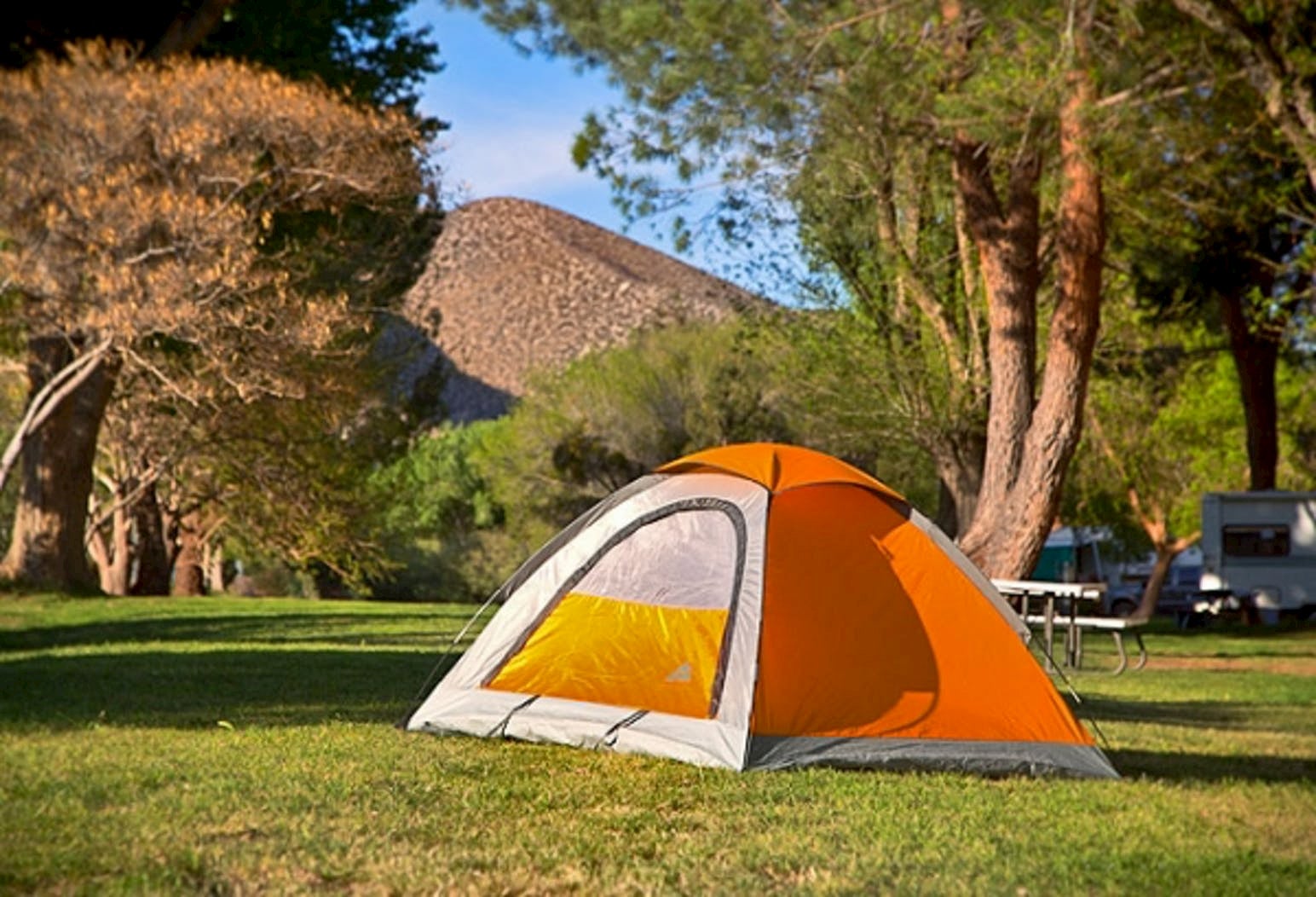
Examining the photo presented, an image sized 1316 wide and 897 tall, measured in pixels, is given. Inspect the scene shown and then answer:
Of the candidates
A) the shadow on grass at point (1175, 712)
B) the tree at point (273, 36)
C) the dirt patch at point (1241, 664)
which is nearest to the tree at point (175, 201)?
the tree at point (273, 36)

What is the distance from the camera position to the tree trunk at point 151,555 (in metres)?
33.4

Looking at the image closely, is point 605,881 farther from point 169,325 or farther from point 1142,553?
point 1142,553

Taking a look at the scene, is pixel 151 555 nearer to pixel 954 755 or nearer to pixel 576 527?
pixel 576 527

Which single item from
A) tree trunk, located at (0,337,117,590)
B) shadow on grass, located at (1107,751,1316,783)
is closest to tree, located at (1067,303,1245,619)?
tree trunk, located at (0,337,117,590)

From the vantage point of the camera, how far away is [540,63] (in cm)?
1714

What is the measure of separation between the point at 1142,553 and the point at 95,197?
32462 mm

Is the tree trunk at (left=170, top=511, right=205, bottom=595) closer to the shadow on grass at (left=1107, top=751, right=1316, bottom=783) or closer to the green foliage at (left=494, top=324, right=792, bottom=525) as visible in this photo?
the green foliage at (left=494, top=324, right=792, bottom=525)

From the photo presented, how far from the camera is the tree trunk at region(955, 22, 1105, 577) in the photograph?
1705 centimetres

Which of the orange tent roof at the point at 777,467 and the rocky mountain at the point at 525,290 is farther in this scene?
A: the rocky mountain at the point at 525,290

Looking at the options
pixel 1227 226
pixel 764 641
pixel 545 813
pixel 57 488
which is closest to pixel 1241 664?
pixel 1227 226

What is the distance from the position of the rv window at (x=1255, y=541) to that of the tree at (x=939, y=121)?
1042cm

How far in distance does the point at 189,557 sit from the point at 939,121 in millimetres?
24187

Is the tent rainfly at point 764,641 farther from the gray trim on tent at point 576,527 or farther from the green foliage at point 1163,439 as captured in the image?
the green foliage at point 1163,439

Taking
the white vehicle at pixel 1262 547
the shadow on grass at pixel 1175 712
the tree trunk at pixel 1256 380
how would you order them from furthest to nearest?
the white vehicle at pixel 1262 547 → the tree trunk at pixel 1256 380 → the shadow on grass at pixel 1175 712
